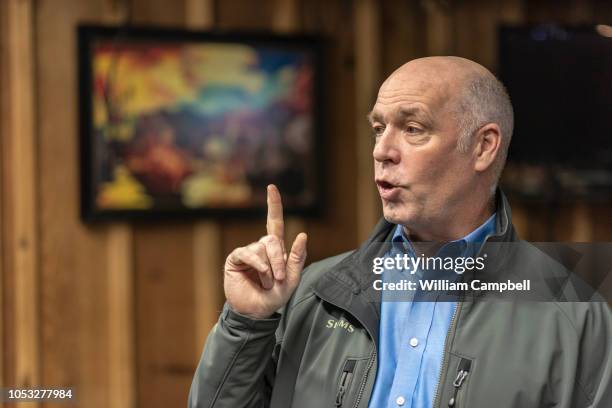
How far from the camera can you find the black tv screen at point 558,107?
193 cm

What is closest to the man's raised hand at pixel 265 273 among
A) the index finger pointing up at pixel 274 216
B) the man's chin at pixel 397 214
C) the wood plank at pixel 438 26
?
the index finger pointing up at pixel 274 216

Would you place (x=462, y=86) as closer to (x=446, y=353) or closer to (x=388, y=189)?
(x=388, y=189)

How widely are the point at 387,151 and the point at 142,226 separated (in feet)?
4.27

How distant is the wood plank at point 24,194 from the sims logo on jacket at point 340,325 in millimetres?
1240

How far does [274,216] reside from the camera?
3.22 ft

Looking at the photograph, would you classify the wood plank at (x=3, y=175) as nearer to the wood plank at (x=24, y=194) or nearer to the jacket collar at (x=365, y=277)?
the wood plank at (x=24, y=194)

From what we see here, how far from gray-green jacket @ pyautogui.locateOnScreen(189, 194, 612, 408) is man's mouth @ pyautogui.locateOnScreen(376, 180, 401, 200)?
124 mm

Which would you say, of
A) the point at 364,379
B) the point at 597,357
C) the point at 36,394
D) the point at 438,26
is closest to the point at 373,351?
the point at 364,379

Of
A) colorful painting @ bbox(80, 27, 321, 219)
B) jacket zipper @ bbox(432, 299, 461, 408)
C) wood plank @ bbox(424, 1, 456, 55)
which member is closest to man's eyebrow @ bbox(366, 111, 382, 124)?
jacket zipper @ bbox(432, 299, 461, 408)

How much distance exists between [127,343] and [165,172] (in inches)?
17.8

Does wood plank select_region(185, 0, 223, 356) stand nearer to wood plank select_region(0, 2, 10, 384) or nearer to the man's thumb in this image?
wood plank select_region(0, 2, 10, 384)

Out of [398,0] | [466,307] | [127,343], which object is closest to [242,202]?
[127,343]

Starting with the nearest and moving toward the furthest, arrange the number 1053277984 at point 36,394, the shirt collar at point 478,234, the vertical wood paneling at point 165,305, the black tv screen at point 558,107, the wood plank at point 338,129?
1. the shirt collar at point 478,234
2. the number 1053277984 at point 36,394
3. the black tv screen at point 558,107
4. the vertical wood paneling at point 165,305
5. the wood plank at point 338,129

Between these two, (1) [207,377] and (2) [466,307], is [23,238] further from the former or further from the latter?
(2) [466,307]
